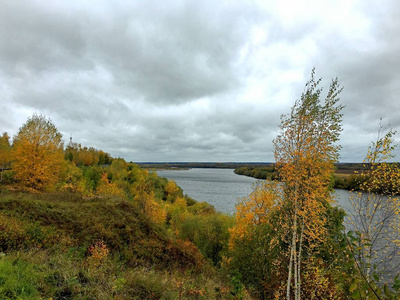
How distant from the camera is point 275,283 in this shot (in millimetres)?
13039

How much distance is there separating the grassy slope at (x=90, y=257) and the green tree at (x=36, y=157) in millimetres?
6071

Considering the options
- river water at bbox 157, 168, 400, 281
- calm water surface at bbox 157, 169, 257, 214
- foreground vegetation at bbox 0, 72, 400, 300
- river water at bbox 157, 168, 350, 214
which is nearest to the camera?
foreground vegetation at bbox 0, 72, 400, 300

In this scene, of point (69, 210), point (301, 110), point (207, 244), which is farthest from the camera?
point (207, 244)

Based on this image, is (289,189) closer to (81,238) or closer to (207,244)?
(81,238)

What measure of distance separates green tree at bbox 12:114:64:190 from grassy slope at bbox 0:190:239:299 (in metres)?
6.07

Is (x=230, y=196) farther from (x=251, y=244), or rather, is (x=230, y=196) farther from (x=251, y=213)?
(x=251, y=244)

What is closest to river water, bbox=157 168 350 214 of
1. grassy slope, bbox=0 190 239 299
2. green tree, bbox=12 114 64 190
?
grassy slope, bbox=0 190 239 299

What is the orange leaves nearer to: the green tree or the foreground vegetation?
the foreground vegetation

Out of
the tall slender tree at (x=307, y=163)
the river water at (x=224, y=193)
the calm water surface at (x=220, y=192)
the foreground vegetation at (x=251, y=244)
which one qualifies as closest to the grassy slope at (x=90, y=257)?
the foreground vegetation at (x=251, y=244)

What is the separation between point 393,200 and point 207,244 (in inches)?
764

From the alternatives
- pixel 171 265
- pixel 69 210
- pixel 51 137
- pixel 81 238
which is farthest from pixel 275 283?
pixel 51 137

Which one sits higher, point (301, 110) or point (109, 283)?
point (301, 110)

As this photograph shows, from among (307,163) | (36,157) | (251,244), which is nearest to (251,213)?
(251,244)

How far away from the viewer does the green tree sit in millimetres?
23516
